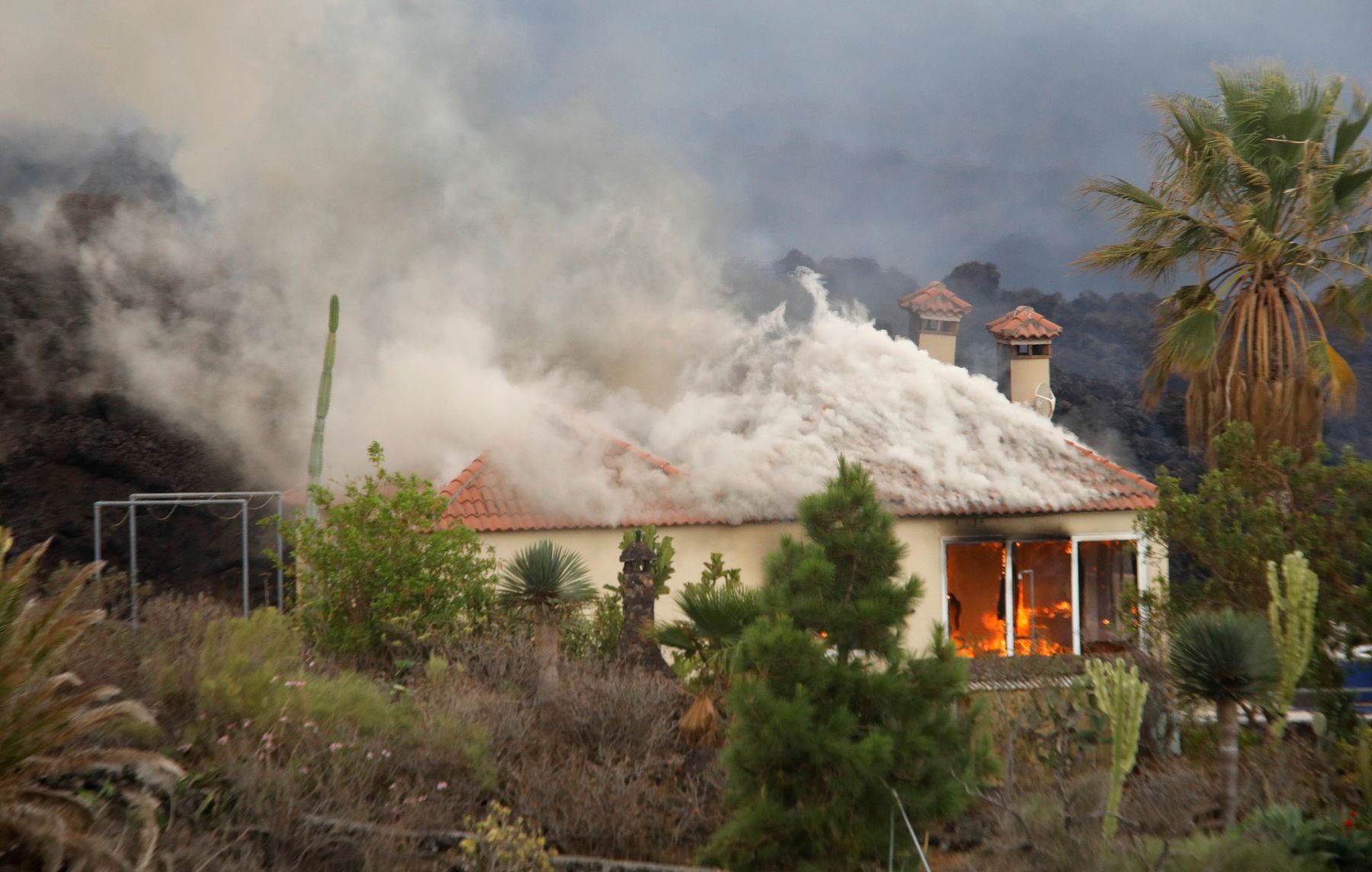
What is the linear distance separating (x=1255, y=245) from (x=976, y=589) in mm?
6791

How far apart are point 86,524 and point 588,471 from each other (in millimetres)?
11063

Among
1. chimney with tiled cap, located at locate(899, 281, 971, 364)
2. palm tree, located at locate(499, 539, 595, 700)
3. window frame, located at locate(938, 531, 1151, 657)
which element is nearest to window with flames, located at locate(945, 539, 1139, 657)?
window frame, located at locate(938, 531, 1151, 657)

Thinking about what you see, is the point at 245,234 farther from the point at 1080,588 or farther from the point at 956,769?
the point at 956,769

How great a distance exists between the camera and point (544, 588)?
9766 millimetres

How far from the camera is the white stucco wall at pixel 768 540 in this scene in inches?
546

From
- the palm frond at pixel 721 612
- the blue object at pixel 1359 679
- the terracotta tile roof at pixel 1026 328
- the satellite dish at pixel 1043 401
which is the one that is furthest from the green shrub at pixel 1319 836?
the terracotta tile roof at pixel 1026 328

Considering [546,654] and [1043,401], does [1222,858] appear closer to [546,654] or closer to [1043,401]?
[546,654]

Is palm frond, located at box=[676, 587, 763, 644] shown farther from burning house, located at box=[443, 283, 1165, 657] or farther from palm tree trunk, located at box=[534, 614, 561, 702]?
burning house, located at box=[443, 283, 1165, 657]

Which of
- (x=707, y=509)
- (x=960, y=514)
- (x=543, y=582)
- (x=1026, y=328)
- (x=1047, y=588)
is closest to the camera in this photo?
(x=543, y=582)

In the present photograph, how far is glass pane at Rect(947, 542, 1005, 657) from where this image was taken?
17094 millimetres

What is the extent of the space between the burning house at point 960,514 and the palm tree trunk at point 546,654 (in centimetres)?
293

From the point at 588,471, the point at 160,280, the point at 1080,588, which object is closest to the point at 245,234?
the point at 160,280

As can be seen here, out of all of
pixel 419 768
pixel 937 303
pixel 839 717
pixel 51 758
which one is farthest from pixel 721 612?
pixel 937 303

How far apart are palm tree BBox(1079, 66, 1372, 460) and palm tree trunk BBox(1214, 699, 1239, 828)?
658 cm
